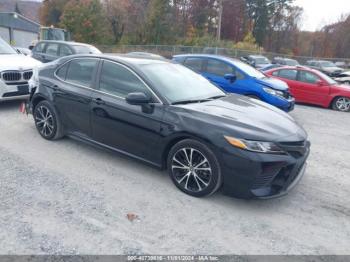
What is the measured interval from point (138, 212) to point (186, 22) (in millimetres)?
47147

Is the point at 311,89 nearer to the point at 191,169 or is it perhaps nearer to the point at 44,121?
the point at 191,169

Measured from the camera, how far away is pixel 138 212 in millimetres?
3627

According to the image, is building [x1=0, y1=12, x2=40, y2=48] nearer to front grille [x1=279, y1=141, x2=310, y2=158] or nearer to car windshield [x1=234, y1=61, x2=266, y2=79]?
car windshield [x1=234, y1=61, x2=266, y2=79]

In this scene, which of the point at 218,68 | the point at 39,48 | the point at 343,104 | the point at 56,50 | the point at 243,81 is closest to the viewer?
the point at 243,81

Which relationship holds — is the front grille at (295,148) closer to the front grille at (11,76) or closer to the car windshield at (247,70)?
the car windshield at (247,70)

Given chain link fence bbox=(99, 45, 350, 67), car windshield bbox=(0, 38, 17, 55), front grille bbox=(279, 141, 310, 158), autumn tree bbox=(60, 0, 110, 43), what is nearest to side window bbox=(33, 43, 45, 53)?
car windshield bbox=(0, 38, 17, 55)

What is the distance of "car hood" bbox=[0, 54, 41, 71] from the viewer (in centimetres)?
729

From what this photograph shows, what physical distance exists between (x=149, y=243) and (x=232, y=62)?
6894mm

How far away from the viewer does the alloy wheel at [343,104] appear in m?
11.3

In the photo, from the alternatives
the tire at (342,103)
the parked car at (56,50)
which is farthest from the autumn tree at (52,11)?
the tire at (342,103)

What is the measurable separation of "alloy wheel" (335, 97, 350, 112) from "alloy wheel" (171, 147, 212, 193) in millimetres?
9206

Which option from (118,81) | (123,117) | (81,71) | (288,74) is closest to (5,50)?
(81,71)

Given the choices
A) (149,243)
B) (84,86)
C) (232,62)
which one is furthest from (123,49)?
(149,243)

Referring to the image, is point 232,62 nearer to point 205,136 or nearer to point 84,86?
point 84,86
